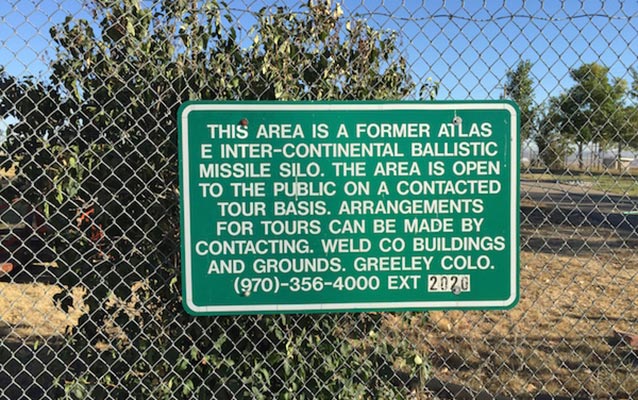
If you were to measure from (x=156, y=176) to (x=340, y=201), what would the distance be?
2.54ft

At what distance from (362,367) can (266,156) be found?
44.3 inches

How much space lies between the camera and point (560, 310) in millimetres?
5160

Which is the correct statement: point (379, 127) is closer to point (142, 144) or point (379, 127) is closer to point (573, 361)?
point (142, 144)

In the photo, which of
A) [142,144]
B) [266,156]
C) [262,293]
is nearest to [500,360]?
[262,293]

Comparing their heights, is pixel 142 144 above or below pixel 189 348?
above

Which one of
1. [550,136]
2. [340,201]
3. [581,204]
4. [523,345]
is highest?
[550,136]

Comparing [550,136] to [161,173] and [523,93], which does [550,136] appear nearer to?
[523,93]

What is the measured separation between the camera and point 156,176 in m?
2.21

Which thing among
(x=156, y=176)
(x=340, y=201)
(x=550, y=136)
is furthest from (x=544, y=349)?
(x=156, y=176)

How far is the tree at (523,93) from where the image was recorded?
2.32 m

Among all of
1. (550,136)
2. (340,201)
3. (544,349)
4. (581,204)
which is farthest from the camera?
(581,204)

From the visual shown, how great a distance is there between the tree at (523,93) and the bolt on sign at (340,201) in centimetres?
18

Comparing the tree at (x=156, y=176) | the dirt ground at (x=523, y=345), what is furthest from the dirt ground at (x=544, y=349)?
the tree at (x=156, y=176)

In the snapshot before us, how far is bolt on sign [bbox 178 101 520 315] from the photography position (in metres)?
2.09
